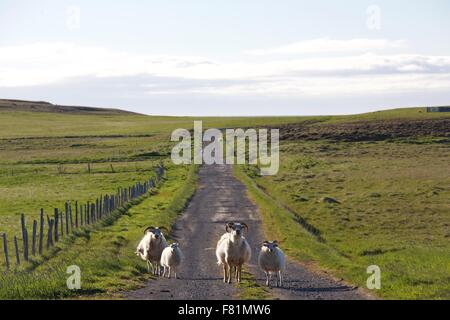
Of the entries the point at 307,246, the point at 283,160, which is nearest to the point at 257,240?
the point at 307,246

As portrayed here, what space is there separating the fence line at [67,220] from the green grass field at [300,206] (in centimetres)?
67

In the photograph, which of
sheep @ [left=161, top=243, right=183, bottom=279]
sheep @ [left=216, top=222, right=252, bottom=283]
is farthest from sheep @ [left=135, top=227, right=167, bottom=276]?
sheep @ [left=216, top=222, right=252, bottom=283]

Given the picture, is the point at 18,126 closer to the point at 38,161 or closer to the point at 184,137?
the point at 184,137

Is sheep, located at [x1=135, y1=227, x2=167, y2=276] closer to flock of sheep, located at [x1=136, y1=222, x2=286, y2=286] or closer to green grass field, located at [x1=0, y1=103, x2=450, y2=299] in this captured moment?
flock of sheep, located at [x1=136, y1=222, x2=286, y2=286]

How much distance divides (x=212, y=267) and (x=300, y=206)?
21.9 metres

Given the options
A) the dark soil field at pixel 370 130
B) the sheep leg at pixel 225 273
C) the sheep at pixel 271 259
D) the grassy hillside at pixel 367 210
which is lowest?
the grassy hillside at pixel 367 210

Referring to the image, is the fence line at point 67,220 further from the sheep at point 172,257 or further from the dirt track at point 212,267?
the sheep at point 172,257

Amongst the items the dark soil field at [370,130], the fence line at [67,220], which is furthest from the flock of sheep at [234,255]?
the dark soil field at [370,130]

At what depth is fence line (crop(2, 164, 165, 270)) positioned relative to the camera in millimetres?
26003

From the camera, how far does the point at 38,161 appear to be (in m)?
90.4

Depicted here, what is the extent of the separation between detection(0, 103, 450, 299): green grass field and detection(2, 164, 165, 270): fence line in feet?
2.21

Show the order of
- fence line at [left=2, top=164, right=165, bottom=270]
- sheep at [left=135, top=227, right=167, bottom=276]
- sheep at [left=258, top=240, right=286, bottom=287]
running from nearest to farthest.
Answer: sheep at [left=258, top=240, right=286, bottom=287]
sheep at [left=135, top=227, right=167, bottom=276]
fence line at [left=2, top=164, right=165, bottom=270]

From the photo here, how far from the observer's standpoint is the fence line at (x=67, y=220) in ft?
85.3

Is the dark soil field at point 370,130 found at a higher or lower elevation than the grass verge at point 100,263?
higher
